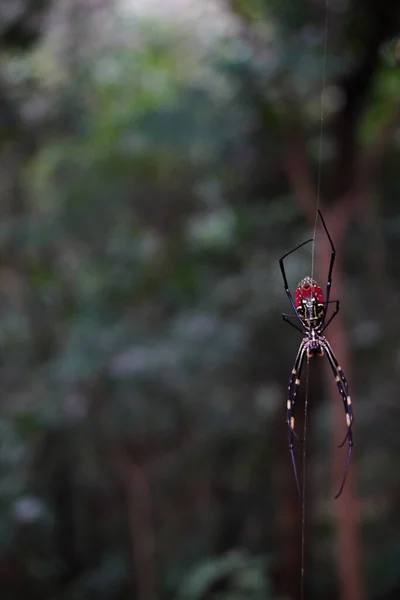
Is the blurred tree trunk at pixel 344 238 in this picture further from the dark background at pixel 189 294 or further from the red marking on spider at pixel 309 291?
the red marking on spider at pixel 309 291

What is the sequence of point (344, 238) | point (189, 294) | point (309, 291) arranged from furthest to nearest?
point (189, 294)
point (344, 238)
point (309, 291)

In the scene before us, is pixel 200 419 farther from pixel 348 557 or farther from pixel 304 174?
pixel 304 174

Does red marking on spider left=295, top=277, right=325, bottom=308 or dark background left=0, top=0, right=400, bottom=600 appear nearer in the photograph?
red marking on spider left=295, top=277, right=325, bottom=308

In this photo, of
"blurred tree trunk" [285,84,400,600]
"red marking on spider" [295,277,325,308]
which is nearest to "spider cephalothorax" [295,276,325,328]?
"red marking on spider" [295,277,325,308]

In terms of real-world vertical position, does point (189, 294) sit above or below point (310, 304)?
above

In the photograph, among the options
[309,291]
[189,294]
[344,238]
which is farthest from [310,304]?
[189,294]

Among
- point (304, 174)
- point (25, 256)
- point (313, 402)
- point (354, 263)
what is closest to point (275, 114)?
point (304, 174)

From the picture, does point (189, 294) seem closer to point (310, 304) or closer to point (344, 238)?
point (344, 238)

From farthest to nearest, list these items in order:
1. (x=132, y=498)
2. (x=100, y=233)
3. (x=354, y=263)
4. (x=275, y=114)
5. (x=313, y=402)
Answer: (x=132, y=498)
(x=100, y=233)
(x=313, y=402)
(x=354, y=263)
(x=275, y=114)

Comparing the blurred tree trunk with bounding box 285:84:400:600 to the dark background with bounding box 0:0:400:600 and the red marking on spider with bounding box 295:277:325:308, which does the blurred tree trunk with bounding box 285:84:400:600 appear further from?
the red marking on spider with bounding box 295:277:325:308
